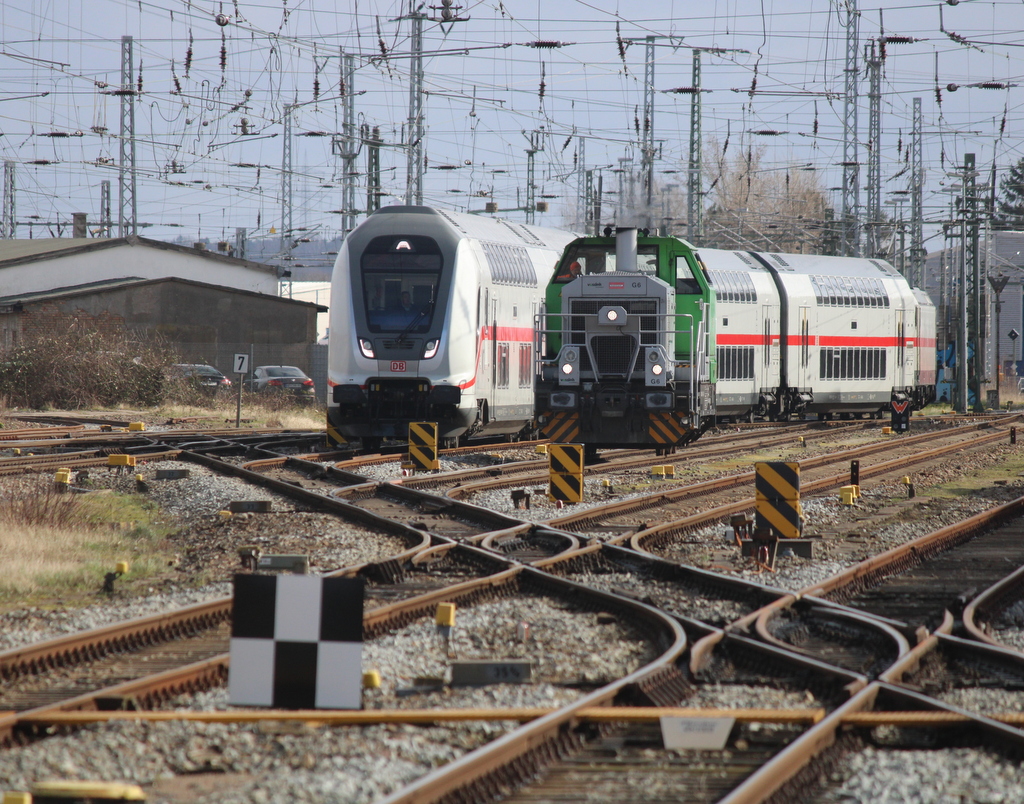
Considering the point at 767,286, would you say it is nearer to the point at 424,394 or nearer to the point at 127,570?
the point at 424,394

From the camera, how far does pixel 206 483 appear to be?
1480 centimetres

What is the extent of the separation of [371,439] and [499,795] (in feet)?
50.2

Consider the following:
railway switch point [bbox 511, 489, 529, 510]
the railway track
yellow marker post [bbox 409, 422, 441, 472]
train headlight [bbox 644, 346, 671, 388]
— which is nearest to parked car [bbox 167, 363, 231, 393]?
yellow marker post [bbox 409, 422, 441, 472]

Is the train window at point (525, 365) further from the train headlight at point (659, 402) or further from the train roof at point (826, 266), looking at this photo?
the train roof at point (826, 266)

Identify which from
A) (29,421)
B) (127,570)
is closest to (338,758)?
(127,570)

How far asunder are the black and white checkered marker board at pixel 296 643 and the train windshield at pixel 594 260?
11996 millimetres

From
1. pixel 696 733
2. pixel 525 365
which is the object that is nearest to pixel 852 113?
pixel 525 365

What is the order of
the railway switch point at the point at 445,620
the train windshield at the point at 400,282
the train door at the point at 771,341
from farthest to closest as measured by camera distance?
the train door at the point at 771,341
the train windshield at the point at 400,282
the railway switch point at the point at 445,620

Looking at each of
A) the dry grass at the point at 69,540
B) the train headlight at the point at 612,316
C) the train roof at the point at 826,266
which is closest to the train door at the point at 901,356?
the train roof at the point at 826,266

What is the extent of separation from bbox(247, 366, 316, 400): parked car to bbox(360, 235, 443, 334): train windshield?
65.5 feet

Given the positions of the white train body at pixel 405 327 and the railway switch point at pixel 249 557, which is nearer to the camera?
the railway switch point at pixel 249 557

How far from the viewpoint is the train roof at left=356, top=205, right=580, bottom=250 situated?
18500mm

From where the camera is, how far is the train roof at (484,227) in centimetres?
1850

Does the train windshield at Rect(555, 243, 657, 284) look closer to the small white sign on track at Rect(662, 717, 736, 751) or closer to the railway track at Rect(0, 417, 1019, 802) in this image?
the railway track at Rect(0, 417, 1019, 802)
